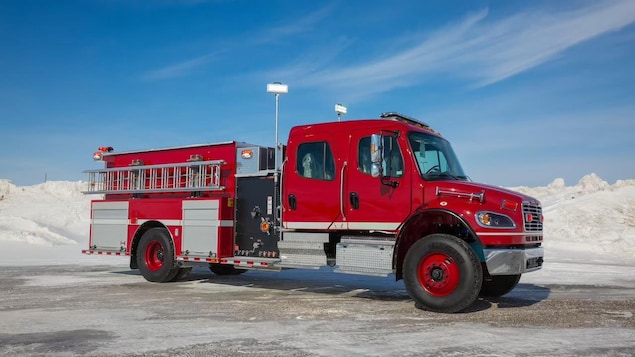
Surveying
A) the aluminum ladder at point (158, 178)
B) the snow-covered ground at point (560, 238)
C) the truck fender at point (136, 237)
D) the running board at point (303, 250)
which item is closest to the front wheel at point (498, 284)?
the running board at point (303, 250)

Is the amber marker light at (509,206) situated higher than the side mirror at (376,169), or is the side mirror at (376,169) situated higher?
the side mirror at (376,169)

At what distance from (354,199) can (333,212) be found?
1.62 feet

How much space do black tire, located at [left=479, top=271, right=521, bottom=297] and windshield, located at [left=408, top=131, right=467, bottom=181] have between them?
1.94m

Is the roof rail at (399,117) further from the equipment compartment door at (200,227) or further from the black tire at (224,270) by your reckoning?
the black tire at (224,270)

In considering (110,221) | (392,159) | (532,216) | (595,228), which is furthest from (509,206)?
(595,228)

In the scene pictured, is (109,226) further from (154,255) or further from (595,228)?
(595,228)

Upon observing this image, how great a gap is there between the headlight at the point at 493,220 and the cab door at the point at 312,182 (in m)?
2.40

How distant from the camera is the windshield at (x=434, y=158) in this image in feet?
28.8

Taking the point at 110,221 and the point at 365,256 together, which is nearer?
the point at 365,256

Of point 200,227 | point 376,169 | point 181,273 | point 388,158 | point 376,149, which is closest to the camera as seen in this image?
point 376,149

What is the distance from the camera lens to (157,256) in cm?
1230

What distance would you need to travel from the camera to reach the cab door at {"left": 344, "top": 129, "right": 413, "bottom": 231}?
8.70 m

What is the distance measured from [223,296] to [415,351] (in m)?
5.07

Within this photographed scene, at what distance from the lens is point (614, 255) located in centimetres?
2314
